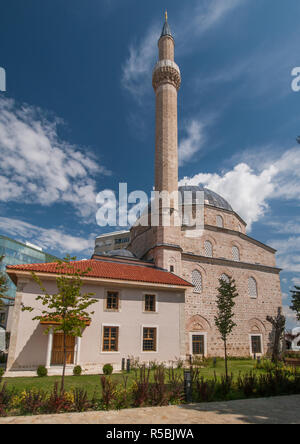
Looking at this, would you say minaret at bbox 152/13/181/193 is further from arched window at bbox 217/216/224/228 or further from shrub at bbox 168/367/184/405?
shrub at bbox 168/367/184/405

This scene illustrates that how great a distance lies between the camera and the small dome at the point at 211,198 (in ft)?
100

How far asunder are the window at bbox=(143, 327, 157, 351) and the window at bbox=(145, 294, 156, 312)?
44.6 inches

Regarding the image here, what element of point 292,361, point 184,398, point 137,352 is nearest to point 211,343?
point 292,361

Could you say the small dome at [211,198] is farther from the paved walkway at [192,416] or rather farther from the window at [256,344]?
the paved walkway at [192,416]

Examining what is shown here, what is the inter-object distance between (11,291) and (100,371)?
38.9 meters

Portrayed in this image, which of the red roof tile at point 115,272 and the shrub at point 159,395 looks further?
the red roof tile at point 115,272

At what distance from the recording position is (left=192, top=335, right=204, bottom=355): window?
22062 millimetres

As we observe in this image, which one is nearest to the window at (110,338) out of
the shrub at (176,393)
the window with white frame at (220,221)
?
the shrub at (176,393)

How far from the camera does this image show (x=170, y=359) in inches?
627

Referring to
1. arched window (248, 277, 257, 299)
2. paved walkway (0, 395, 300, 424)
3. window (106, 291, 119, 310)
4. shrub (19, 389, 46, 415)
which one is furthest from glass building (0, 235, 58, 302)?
paved walkway (0, 395, 300, 424)

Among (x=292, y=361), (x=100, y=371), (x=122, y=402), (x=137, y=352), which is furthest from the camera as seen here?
(x=292, y=361)

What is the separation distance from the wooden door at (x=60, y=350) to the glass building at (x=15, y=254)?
3328 cm

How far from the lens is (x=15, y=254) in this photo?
1907 inches
